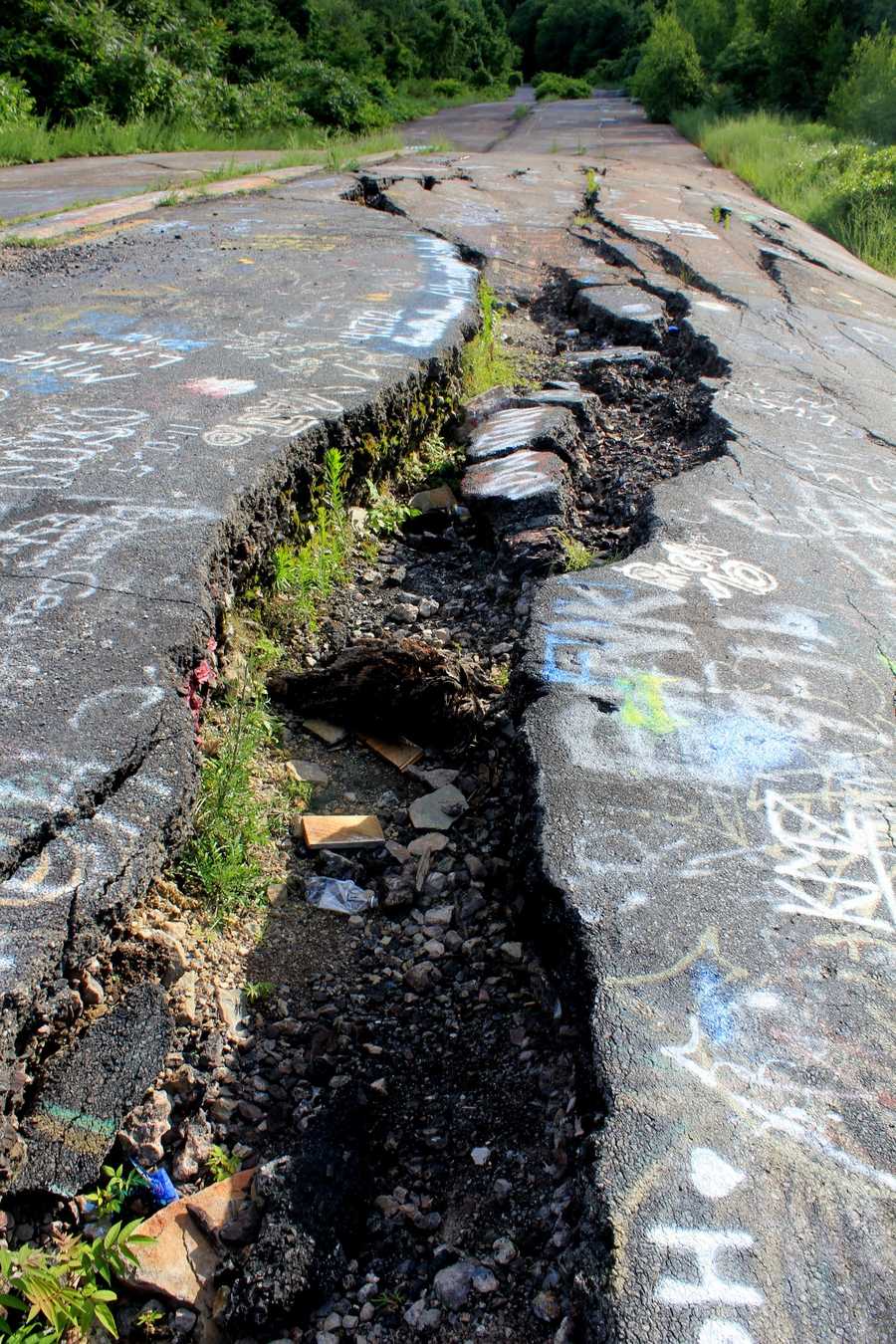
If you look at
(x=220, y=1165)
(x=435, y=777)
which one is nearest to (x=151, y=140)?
(x=435, y=777)

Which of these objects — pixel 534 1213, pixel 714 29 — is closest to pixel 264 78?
pixel 714 29

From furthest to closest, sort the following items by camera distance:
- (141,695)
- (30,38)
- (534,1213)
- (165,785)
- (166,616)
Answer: (30,38), (166,616), (141,695), (165,785), (534,1213)

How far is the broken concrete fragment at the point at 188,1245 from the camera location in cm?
153

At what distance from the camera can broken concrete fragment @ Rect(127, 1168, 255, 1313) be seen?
153 centimetres

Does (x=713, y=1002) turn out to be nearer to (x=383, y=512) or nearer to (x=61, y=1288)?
(x=61, y=1288)

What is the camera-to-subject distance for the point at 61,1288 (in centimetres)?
141

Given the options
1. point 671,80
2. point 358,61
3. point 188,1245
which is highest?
point 671,80

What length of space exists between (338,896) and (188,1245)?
81cm

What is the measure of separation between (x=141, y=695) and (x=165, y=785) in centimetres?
25

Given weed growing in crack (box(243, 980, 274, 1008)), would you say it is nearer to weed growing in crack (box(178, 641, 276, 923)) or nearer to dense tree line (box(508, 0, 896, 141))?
weed growing in crack (box(178, 641, 276, 923))

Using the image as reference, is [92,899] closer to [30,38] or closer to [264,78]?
[30,38]

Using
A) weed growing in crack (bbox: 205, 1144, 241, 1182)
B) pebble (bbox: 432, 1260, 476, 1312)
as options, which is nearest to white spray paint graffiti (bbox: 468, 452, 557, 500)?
weed growing in crack (bbox: 205, 1144, 241, 1182)

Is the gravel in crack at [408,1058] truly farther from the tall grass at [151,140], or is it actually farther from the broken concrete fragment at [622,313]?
the tall grass at [151,140]

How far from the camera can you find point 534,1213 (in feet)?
5.13
